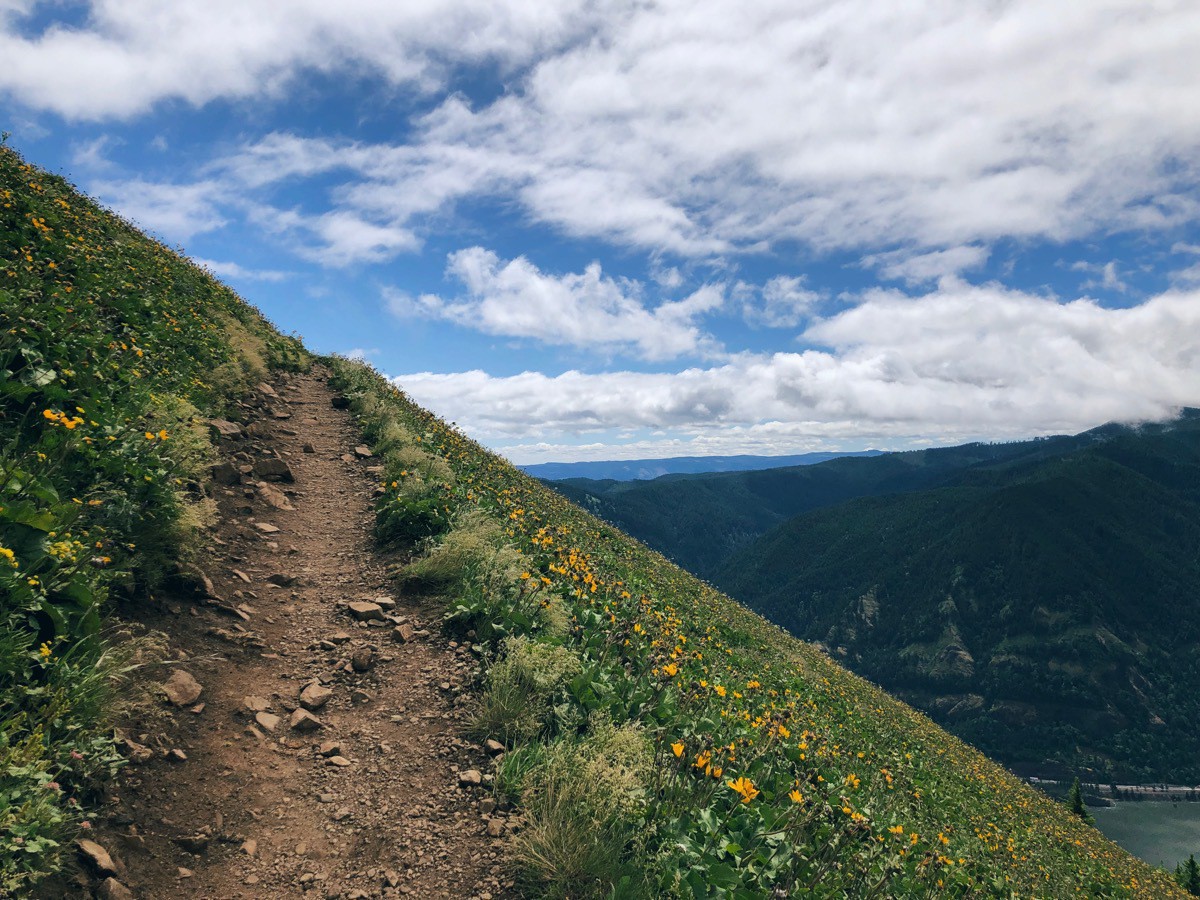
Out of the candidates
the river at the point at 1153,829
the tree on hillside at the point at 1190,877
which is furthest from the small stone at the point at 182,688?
the river at the point at 1153,829

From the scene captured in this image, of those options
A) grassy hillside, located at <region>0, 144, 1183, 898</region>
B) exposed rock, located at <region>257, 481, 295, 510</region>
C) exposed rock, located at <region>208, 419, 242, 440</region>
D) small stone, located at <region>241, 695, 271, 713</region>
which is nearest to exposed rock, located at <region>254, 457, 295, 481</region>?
exposed rock, located at <region>257, 481, 295, 510</region>

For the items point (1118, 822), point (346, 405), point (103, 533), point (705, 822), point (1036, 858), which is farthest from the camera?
point (1118, 822)

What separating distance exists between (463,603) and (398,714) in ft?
5.32

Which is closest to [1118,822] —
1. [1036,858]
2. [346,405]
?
[1036,858]

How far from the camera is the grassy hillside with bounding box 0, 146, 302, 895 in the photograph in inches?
155

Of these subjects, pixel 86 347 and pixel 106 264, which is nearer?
pixel 86 347

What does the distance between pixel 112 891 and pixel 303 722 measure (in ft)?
7.08

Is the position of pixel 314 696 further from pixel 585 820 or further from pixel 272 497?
pixel 272 497

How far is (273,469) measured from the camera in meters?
12.1

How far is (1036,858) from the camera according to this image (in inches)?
514

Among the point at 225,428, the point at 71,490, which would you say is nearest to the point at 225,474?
the point at 225,428

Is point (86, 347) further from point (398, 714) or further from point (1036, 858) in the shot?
point (1036, 858)

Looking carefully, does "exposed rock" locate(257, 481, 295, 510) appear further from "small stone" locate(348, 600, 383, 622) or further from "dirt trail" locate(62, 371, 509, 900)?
"small stone" locate(348, 600, 383, 622)

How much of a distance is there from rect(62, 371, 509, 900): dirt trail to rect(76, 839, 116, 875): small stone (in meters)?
0.12
